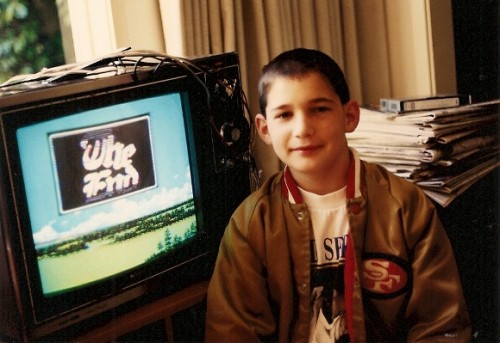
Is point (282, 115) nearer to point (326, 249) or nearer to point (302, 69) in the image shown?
point (302, 69)

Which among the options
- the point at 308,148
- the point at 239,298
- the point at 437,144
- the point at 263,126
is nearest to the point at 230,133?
the point at 263,126

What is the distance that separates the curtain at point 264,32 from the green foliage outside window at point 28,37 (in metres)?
0.38

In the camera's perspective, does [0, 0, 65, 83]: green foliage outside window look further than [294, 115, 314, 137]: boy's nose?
Yes

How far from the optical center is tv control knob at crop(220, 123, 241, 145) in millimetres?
1453

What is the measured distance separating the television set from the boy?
0.45ft

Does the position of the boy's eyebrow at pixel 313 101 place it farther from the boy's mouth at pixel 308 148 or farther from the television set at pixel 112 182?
the television set at pixel 112 182

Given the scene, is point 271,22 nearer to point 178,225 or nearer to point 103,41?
point 103,41

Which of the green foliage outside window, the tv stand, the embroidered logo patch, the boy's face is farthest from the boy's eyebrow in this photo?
the green foliage outside window

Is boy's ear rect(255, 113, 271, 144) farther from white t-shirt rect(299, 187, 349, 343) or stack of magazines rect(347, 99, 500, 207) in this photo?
stack of magazines rect(347, 99, 500, 207)

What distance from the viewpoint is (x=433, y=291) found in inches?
49.4

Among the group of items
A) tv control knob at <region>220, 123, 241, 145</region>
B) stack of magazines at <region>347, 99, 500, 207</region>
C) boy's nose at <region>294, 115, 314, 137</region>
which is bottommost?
stack of magazines at <region>347, 99, 500, 207</region>

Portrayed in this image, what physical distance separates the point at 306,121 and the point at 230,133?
0.93 ft

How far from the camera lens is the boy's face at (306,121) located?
1235mm

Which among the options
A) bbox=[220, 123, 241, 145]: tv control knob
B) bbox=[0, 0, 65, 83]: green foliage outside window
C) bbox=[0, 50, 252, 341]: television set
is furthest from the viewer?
bbox=[0, 0, 65, 83]: green foliage outside window
